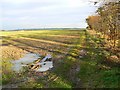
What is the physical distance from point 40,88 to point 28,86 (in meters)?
1.13

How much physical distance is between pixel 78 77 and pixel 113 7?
22.0 feet

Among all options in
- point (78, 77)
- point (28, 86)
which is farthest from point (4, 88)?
point (78, 77)

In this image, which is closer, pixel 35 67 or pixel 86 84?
pixel 86 84

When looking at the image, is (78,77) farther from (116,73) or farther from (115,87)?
(115,87)

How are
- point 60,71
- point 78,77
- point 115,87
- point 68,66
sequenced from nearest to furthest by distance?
point 115,87 < point 78,77 < point 60,71 < point 68,66

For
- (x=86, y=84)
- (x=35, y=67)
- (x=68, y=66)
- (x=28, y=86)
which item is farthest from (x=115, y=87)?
(x=35, y=67)

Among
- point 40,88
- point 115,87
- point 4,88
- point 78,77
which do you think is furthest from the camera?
point 78,77

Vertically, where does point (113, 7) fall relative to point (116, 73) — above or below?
above

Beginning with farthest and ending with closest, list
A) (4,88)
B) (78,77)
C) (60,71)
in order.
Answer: (60,71) < (78,77) < (4,88)

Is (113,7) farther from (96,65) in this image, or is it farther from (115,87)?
(115,87)

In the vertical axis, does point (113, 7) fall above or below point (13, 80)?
above

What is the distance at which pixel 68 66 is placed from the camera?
88.6ft

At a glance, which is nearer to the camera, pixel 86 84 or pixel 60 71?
pixel 86 84

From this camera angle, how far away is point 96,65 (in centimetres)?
2569
